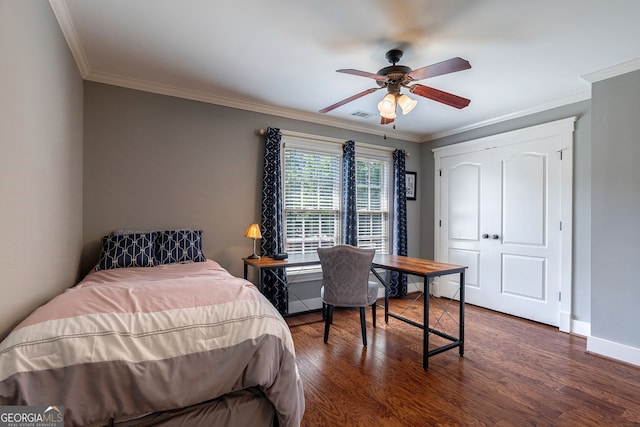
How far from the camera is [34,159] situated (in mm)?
1725

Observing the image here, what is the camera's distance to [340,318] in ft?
12.5

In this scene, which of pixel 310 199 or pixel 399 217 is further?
pixel 399 217

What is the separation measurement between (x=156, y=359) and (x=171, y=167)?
2.47 m

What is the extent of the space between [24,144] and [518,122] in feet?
15.8

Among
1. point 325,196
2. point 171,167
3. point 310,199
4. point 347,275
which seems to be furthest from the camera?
point 325,196

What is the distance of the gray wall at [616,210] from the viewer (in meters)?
2.67

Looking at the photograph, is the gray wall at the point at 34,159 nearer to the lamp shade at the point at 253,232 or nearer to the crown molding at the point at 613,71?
the lamp shade at the point at 253,232

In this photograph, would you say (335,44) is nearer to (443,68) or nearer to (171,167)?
(443,68)

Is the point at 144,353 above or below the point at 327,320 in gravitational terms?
above

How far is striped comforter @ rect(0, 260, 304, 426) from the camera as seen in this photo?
1131mm

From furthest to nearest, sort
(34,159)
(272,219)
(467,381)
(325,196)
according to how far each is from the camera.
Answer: (325,196), (272,219), (467,381), (34,159)

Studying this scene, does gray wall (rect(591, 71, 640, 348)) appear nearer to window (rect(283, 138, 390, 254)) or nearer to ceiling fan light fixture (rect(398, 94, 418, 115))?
ceiling fan light fixture (rect(398, 94, 418, 115))

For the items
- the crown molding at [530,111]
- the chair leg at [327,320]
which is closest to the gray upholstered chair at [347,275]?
the chair leg at [327,320]

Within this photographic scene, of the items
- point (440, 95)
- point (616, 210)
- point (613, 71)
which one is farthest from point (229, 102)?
point (616, 210)
